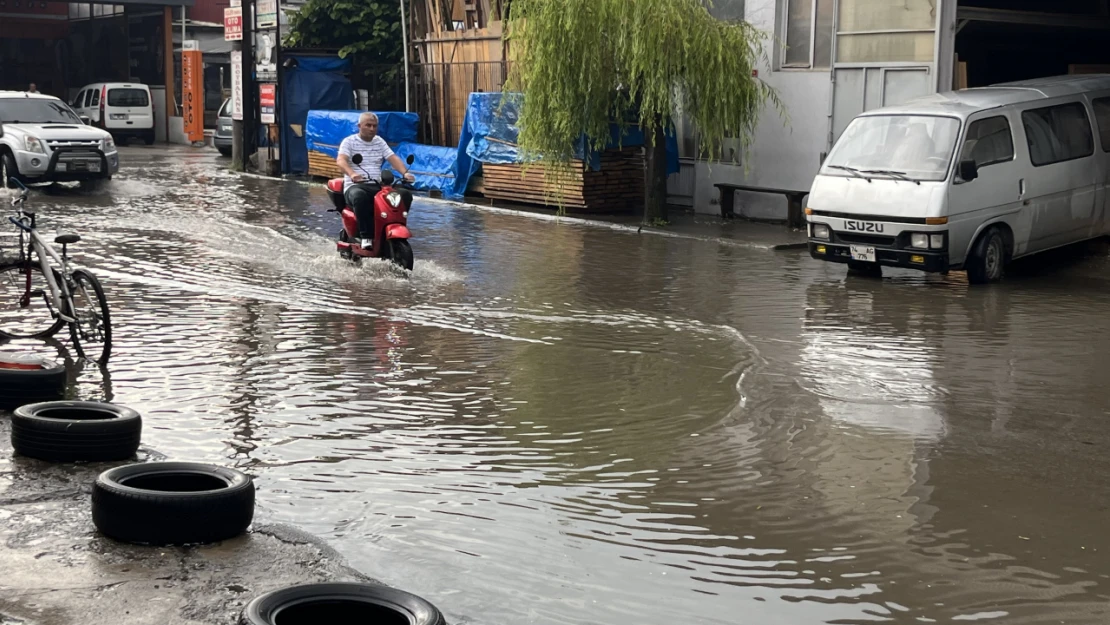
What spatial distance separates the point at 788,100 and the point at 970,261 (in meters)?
6.58

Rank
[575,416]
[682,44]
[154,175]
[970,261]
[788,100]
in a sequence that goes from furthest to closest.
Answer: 1. [154,175]
2. [788,100]
3. [682,44]
4. [970,261]
5. [575,416]

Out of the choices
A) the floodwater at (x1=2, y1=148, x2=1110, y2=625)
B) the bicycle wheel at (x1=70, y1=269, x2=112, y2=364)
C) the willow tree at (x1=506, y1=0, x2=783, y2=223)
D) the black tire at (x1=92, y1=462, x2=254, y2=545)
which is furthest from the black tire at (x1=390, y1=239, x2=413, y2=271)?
the black tire at (x1=92, y1=462, x2=254, y2=545)

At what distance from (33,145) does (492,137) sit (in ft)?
26.2

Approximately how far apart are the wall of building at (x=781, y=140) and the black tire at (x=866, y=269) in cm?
478

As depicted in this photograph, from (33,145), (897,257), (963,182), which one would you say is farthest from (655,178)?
(33,145)

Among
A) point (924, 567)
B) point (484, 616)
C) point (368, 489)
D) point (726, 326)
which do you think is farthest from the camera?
point (726, 326)

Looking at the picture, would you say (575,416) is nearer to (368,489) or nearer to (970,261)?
(368,489)

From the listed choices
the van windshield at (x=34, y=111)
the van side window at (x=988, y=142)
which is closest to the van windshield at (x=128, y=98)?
the van windshield at (x=34, y=111)

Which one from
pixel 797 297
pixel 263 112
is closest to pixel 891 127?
pixel 797 297

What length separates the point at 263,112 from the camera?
2909 centimetres

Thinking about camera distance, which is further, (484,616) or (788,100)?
(788,100)

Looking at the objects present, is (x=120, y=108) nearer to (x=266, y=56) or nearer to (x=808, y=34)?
(x=266, y=56)

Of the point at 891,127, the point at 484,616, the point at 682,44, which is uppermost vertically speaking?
the point at 682,44

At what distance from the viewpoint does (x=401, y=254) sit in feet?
44.2
